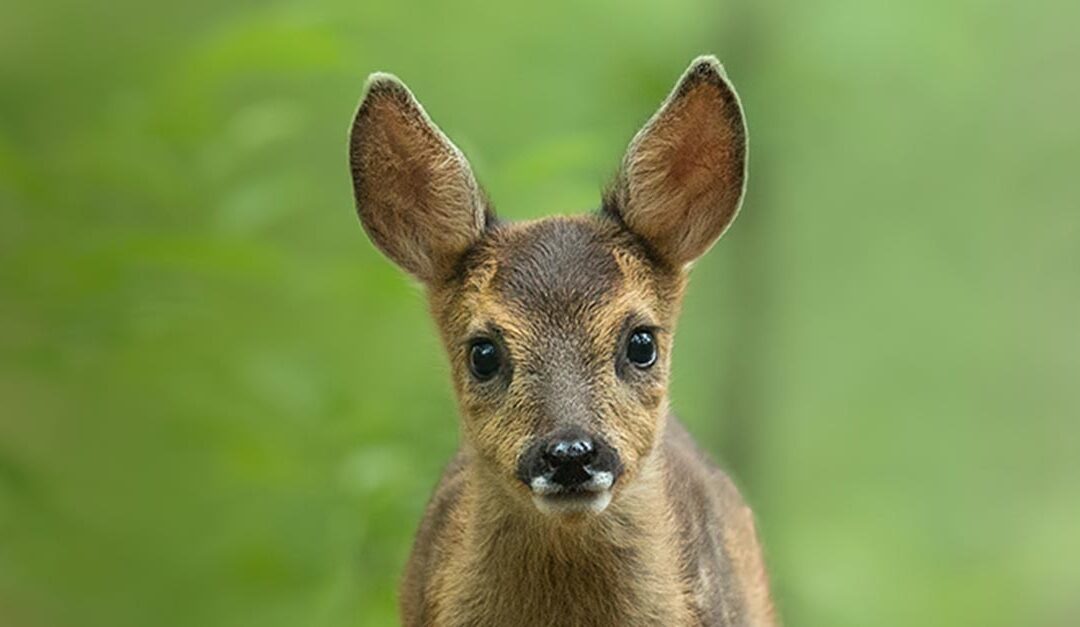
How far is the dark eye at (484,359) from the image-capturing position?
3990 mm

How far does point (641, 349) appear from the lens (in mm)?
4012

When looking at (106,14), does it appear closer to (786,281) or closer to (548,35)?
(548,35)

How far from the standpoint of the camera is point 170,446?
5.29m

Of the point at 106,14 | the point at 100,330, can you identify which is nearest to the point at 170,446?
the point at 100,330

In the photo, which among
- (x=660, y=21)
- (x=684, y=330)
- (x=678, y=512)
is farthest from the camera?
(x=684, y=330)

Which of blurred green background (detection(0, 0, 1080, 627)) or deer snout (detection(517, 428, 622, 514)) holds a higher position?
blurred green background (detection(0, 0, 1080, 627))

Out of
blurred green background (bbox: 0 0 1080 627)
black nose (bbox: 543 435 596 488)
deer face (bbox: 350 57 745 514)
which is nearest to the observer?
black nose (bbox: 543 435 596 488)

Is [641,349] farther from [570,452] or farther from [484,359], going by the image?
[570,452]

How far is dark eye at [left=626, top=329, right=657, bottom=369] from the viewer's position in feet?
13.1

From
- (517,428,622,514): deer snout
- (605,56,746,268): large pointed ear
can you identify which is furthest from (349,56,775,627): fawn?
(517,428,622,514): deer snout

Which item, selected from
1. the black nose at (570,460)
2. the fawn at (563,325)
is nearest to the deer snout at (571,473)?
the black nose at (570,460)

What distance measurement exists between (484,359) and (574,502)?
1.50 ft

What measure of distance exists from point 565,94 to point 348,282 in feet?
3.92

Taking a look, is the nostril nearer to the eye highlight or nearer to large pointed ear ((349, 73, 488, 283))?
the eye highlight
